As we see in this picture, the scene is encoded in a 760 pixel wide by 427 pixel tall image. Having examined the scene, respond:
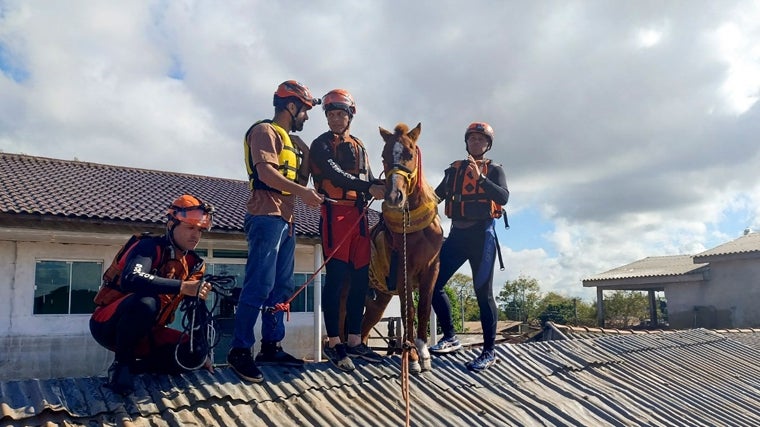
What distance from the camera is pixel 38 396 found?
3.43 m

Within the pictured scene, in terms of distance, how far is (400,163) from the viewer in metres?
4.90

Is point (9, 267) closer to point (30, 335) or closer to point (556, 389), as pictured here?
point (30, 335)

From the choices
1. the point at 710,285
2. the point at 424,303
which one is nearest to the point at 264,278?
the point at 424,303

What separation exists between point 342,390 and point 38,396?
6.71ft

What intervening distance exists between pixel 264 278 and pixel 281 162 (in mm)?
924

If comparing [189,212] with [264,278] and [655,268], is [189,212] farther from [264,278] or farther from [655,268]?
[655,268]

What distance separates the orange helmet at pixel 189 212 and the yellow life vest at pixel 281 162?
1.58 feet

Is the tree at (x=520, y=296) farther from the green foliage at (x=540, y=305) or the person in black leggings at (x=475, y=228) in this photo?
the person in black leggings at (x=475, y=228)

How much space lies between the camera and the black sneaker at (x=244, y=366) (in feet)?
13.8

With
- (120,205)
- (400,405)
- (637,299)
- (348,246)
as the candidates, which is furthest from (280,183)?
(637,299)

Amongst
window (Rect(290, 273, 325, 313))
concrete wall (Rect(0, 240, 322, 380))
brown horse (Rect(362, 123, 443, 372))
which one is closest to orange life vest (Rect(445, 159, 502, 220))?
brown horse (Rect(362, 123, 443, 372))

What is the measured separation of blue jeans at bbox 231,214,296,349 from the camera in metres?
4.38

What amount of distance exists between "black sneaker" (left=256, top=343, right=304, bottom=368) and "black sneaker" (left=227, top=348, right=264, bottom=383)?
0.36 metres

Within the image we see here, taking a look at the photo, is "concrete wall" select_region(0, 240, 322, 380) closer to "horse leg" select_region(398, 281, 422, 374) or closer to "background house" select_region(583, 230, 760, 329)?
"horse leg" select_region(398, 281, 422, 374)
